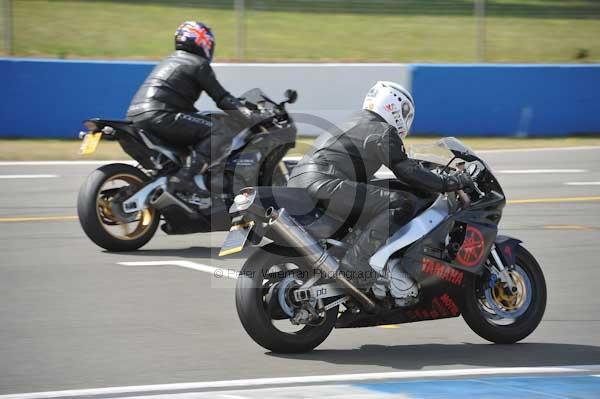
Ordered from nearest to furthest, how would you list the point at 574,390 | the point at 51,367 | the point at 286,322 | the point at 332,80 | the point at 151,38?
the point at 574,390
the point at 51,367
the point at 286,322
the point at 332,80
the point at 151,38

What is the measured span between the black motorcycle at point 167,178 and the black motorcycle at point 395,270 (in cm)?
304

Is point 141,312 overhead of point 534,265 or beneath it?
beneath

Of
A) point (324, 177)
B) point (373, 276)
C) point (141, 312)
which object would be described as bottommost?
point (141, 312)

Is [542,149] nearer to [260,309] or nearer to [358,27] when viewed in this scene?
[358,27]

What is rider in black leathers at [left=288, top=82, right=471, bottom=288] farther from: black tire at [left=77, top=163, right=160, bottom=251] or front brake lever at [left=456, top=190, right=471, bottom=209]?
black tire at [left=77, top=163, right=160, bottom=251]

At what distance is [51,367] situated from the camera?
248 inches

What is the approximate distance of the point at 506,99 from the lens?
1753cm

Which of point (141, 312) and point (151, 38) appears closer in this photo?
point (141, 312)

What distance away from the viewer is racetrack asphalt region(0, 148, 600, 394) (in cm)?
636

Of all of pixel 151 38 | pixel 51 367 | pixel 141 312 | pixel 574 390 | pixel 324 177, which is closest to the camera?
pixel 574 390

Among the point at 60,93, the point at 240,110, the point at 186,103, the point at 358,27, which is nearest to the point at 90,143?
the point at 186,103

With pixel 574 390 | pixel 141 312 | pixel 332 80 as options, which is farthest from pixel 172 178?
pixel 332 80

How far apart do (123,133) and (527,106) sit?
9.51 meters

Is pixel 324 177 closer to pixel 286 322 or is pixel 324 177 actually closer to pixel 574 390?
pixel 286 322
